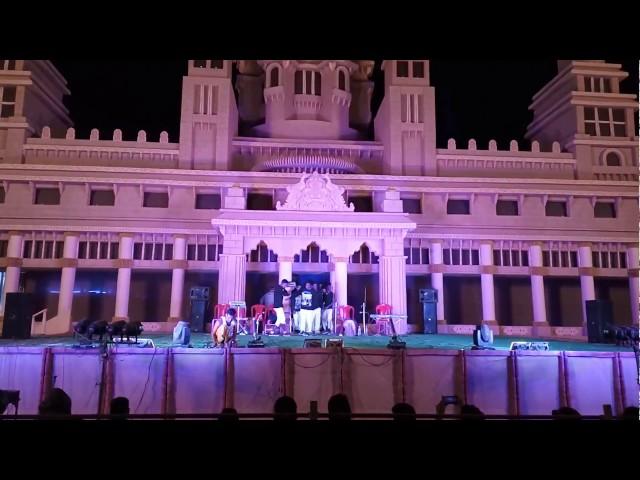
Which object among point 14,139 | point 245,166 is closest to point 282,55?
point 245,166

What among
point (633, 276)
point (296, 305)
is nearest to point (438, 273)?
point (296, 305)

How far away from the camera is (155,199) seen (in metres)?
22.1

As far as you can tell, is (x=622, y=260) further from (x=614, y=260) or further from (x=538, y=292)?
(x=538, y=292)

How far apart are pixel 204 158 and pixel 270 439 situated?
18897 mm

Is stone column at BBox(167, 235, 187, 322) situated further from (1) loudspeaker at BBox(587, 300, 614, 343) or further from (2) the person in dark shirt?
(1) loudspeaker at BBox(587, 300, 614, 343)

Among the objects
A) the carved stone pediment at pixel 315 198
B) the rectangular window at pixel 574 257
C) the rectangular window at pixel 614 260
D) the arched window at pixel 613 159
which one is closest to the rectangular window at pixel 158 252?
the carved stone pediment at pixel 315 198

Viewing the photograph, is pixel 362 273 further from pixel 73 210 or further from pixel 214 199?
pixel 73 210

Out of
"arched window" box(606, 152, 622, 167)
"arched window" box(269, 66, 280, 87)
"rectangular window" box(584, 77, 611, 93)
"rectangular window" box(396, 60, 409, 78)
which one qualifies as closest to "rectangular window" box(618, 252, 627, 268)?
"arched window" box(606, 152, 622, 167)

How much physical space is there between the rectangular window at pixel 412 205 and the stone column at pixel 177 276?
9273mm

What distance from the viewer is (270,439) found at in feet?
15.5

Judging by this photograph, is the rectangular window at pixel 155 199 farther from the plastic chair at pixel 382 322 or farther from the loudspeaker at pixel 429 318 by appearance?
the loudspeaker at pixel 429 318

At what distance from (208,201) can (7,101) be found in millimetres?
9306

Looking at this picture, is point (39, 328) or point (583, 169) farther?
point (583, 169)

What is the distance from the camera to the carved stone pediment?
734 inches
